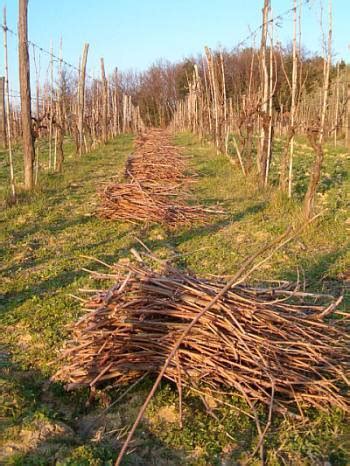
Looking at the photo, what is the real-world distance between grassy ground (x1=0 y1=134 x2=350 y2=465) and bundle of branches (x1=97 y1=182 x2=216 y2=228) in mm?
263

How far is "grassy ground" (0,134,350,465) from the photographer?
2.70m

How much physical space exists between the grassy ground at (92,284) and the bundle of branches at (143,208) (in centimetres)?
26

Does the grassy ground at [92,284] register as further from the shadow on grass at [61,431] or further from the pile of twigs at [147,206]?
the pile of twigs at [147,206]

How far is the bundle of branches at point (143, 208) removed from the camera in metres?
7.87

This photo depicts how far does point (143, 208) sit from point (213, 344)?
5.23 metres

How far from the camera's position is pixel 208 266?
222 inches

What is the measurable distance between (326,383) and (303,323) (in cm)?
42

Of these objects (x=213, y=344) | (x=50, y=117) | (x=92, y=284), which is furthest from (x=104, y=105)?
(x=213, y=344)

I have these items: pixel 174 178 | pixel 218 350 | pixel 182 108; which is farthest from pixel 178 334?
pixel 182 108

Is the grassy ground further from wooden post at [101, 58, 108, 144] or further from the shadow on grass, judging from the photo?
wooden post at [101, 58, 108, 144]

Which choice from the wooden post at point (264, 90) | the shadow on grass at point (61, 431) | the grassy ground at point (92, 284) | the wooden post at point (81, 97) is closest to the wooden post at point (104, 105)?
the wooden post at point (81, 97)

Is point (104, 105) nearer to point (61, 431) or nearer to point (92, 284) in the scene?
point (92, 284)

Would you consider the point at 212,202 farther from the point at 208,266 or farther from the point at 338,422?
the point at 338,422

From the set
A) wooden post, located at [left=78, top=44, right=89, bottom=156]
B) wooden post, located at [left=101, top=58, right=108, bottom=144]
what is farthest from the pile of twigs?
wooden post, located at [left=101, top=58, right=108, bottom=144]
